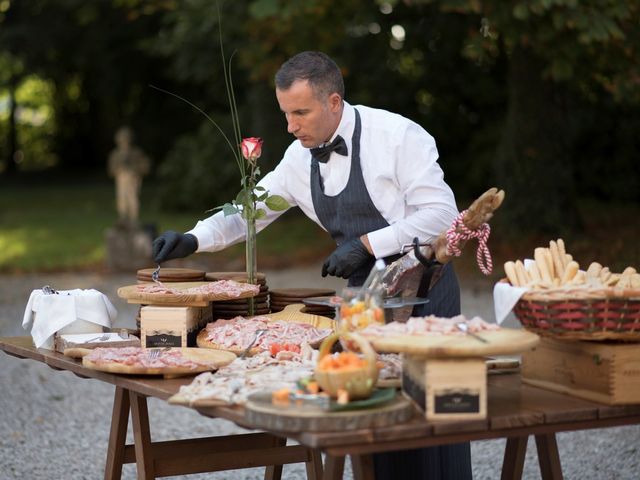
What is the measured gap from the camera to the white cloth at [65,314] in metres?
3.62

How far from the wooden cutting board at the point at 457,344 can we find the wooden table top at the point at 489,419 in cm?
16

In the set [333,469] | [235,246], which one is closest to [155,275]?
[333,469]

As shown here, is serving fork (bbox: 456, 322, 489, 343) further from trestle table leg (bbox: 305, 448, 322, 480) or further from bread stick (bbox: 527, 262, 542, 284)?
trestle table leg (bbox: 305, 448, 322, 480)

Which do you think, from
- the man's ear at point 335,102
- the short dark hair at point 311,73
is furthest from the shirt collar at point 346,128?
the short dark hair at point 311,73

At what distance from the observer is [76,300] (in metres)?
3.74

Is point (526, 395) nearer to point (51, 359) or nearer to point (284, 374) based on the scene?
point (284, 374)

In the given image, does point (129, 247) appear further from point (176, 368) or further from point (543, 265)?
point (543, 265)

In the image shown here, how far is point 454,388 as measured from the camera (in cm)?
253

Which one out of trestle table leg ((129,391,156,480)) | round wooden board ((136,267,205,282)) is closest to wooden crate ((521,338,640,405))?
trestle table leg ((129,391,156,480))

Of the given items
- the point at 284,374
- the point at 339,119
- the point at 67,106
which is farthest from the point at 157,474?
the point at 67,106

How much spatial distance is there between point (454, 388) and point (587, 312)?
0.45 metres

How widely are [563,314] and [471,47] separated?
703cm

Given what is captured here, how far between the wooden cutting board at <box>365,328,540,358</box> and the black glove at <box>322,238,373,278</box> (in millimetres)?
924

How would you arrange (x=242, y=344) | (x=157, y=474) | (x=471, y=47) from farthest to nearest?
(x=471, y=47)
(x=157, y=474)
(x=242, y=344)
